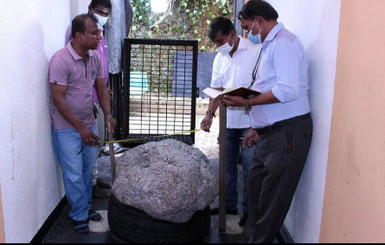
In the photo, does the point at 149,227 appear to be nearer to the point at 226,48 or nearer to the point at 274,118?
the point at 274,118

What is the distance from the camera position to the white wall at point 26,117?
2161mm

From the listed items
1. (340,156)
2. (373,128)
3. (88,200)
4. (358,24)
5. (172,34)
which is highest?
(172,34)

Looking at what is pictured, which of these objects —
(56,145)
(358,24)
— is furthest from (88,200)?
(358,24)

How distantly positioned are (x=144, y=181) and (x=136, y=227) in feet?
1.16

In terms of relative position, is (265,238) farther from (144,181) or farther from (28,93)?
(28,93)

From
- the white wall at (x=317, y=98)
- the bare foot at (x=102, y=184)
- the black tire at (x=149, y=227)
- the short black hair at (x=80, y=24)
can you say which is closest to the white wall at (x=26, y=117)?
the short black hair at (x=80, y=24)

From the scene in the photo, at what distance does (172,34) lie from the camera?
9.47 meters

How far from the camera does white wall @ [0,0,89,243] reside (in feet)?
7.09

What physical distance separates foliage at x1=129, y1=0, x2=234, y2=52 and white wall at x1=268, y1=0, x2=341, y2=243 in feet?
22.2

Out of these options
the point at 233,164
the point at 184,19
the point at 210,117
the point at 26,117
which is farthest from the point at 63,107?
the point at 184,19

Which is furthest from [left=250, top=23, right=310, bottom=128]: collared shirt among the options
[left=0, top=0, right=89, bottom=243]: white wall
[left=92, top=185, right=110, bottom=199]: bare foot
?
[left=92, top=185, right=110, bottom=199]: bare foot

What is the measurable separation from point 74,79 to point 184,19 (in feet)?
22.6

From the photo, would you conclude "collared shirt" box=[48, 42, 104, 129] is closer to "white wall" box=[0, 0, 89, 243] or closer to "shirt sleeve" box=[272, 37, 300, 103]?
"white wall" box=[0, 0, 89, 243]

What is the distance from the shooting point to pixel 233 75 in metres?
3.06
